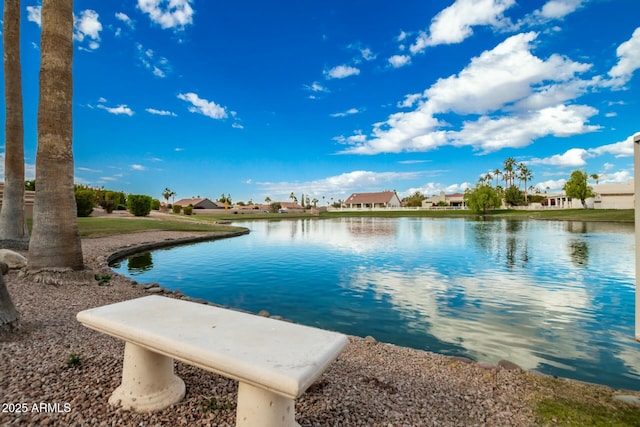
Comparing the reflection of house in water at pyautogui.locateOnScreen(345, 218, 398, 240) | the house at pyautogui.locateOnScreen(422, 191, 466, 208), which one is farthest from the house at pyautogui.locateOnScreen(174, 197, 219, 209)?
the house at pyautogui.locateOnScreen(422, 191, 466, 208)

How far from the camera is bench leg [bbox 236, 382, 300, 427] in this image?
212cm

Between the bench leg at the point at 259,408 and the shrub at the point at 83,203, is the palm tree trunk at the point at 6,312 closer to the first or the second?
the bench leg at the point at 259,408

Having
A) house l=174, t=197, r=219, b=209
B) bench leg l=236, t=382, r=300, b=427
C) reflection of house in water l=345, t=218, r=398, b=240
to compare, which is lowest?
reflection of house in water l=345, t=218, r=398, b=240

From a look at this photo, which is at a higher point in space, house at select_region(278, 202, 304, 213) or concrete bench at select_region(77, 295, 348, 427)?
house at select_region(278, 202, 304, 213)

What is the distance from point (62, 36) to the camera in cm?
668

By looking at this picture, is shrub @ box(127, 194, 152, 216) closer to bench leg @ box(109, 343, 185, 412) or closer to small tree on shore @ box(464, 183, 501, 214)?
bench leg @ box(109, 343, 185, 412)

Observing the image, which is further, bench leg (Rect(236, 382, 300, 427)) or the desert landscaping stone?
the desert landscaping stone

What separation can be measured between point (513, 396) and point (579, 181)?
72056mm

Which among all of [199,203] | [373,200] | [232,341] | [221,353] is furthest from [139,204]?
[373,200]

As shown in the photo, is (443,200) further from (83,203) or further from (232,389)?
(232,389)

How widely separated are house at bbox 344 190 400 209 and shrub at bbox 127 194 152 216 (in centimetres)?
6642

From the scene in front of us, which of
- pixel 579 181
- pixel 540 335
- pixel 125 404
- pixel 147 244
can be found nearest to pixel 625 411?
pixel 540 335

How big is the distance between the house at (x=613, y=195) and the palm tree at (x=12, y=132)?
3171 inches

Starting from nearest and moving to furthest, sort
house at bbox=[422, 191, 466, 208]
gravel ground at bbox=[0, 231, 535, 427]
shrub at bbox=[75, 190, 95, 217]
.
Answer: gravel ground at bbox=[0, 231, 535, 427], shrub at bbox=[75, 190, 95, 217], house at bbox=[422, 191, 466, 208]
